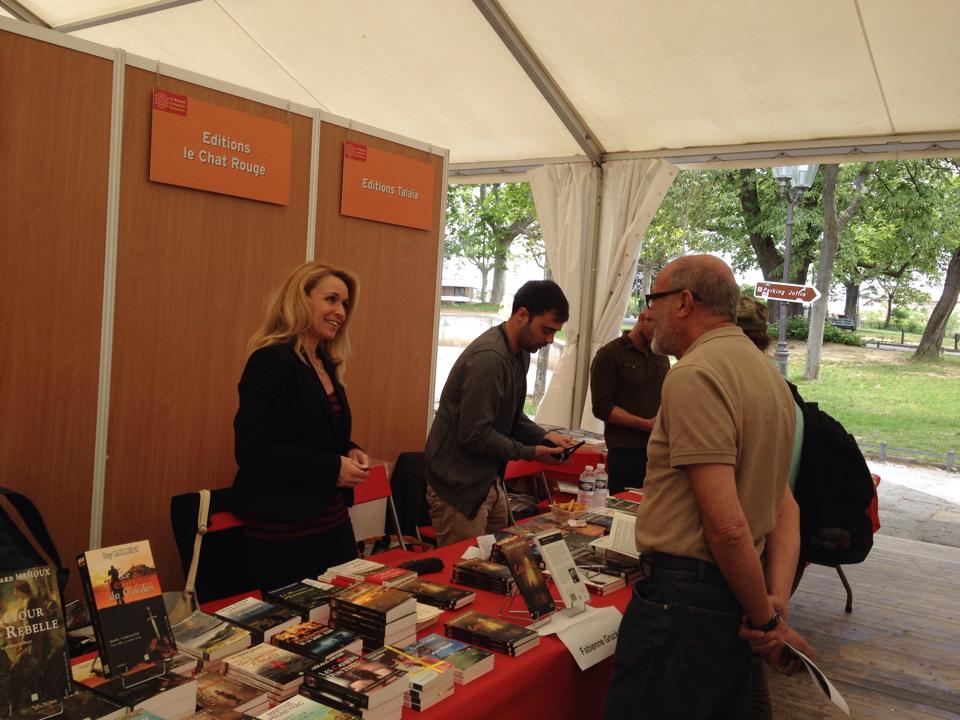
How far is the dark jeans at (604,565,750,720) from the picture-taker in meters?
1.62

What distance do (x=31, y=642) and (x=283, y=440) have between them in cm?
107

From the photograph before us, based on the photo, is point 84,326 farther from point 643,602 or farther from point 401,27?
point 401,27

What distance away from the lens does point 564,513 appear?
9.94ft

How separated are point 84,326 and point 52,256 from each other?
262 mm

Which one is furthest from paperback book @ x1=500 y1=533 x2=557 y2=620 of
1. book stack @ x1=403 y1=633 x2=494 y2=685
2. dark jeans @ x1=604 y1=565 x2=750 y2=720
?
dark jeans @ x1=604 y1=565 x2=750 y2=720

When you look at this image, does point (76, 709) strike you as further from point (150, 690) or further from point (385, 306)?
point (385, 306)

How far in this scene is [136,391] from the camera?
3008 mm

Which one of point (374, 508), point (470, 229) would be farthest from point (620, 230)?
point (374, 508)

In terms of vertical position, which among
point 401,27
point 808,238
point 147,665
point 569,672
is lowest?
point 569,672

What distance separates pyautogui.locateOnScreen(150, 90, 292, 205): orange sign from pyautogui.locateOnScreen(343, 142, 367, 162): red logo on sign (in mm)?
334

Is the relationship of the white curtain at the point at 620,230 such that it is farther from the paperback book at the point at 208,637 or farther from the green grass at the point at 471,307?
the paperback book at the point at 208,637

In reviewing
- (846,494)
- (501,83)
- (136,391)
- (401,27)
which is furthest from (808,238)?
(136,391)

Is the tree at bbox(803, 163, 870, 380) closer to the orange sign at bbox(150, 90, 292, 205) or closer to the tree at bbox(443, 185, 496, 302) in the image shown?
the tree at bbox(443, 185, 496, 302)

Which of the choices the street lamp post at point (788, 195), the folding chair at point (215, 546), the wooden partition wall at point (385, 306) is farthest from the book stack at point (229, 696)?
the street lamp post at point (788, 195)
